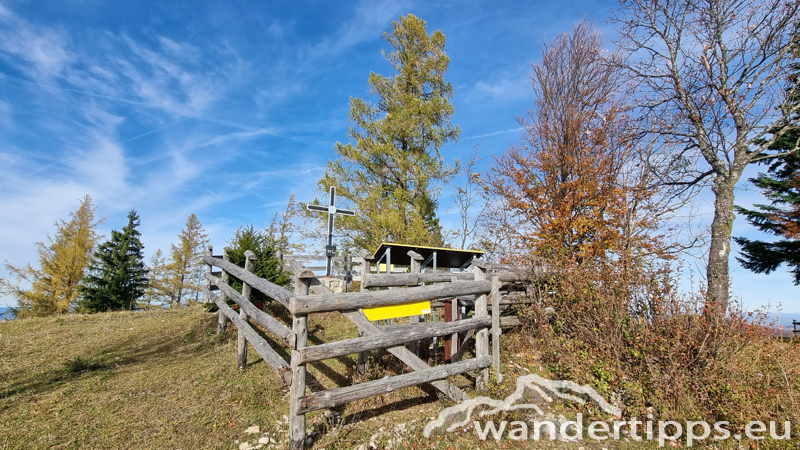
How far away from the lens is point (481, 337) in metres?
5.76

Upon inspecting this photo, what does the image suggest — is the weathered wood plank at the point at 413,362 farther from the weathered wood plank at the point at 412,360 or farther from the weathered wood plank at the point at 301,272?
the weathered wood plank at the point at 301,272

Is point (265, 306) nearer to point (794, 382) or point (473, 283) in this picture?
point (473, 283)

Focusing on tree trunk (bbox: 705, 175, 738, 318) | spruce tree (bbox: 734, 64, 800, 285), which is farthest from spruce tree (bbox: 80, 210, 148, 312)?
spruce tree (bbox: 734, 64, 800, 285)

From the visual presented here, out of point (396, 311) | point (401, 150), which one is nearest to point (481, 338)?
point (396, 311)

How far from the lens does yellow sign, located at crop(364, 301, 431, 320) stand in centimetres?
479

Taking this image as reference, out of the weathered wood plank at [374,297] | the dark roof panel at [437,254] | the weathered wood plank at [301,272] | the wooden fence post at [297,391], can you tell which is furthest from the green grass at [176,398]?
the dark roof panel at [437,254]

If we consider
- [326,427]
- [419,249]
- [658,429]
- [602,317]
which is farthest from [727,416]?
[419,249]

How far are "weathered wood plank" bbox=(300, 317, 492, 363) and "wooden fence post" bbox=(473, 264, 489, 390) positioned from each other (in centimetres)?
20

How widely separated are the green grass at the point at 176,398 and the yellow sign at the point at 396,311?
1144 mm

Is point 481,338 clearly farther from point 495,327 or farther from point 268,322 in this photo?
point 268,322

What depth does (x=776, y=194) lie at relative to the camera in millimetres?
17750

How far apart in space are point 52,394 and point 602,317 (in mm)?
8226

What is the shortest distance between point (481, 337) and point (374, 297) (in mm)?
2261

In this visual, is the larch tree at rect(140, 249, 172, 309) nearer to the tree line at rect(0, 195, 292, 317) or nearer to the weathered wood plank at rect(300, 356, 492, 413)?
the tree line at rect(0, 195, 292, 317)
